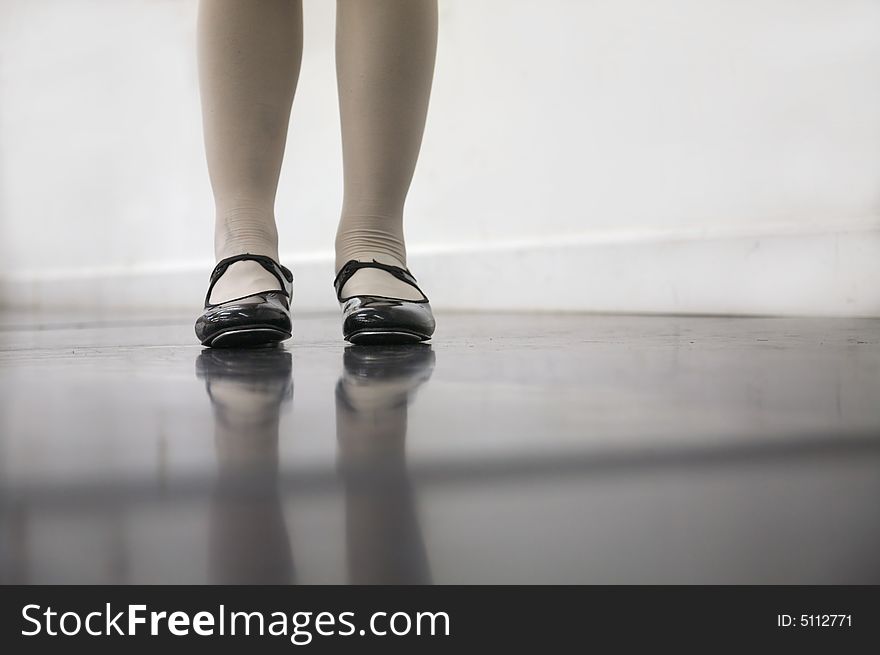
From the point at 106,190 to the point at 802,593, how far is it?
2.60 m

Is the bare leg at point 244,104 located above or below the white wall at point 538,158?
below

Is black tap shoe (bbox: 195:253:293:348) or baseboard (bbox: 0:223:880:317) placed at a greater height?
baseboard (bbox: 0:223:880:317)

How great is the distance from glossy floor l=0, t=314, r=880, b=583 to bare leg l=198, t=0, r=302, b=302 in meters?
0.33

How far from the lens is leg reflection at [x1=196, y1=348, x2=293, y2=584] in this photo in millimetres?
212

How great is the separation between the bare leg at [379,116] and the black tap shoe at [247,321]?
0.27ft

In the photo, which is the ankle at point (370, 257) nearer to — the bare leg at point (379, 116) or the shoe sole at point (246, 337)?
the bare leg at point (379, 116)

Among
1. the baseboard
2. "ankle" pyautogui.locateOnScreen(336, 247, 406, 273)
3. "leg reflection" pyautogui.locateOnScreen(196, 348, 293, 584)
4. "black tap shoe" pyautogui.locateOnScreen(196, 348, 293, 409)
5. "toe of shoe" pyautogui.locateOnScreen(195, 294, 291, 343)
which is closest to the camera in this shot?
"leg reflection" pyautogui.locateOnScreen(196, 348, 293, 584)

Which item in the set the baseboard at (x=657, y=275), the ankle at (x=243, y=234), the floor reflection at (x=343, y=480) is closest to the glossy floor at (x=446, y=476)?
the floor reflection at (x=343, y=480)

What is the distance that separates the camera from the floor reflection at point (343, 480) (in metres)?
0.21

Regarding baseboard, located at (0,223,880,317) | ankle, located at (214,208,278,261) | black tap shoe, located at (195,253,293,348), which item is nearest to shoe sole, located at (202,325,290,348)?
black tap shoe, located at (195,253,293,348)

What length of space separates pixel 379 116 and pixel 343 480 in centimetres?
66

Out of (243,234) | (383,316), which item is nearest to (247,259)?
(243,234)

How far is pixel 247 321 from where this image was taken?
0.81 m

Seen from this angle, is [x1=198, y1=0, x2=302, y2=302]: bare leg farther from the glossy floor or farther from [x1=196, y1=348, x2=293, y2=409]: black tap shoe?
the glossy floor
